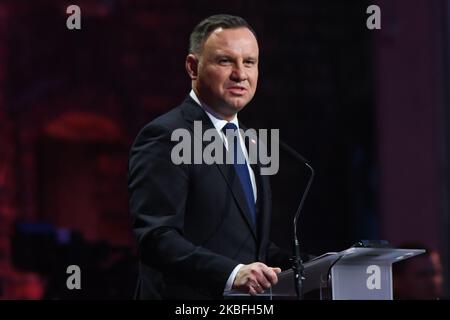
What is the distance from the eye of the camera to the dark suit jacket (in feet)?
8.27

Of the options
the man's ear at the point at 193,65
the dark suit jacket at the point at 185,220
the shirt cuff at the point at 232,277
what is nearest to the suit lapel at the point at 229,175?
the dark suit jacket at the point at 185,220

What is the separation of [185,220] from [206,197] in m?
0.08

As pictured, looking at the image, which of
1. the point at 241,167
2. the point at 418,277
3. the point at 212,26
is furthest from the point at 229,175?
the point at 418,277

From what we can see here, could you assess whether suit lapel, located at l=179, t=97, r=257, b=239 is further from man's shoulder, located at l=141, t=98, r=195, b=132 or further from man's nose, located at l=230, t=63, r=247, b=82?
man's nose, located at l=230, t=63, r=247, b=82

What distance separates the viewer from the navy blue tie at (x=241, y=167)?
2.72 meters

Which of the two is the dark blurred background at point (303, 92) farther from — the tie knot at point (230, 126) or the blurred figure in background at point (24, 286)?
the tie knot at point (230, 126)

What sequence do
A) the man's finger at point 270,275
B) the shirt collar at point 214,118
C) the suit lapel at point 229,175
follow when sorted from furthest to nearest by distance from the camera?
the shirt collar at point 214,118, the suit lapel at point 229,175, the man's finger at point 270,275

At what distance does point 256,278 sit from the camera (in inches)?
95.9

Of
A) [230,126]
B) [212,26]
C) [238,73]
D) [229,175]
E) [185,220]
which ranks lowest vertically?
[185,220]

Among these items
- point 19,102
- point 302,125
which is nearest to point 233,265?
point 302,125

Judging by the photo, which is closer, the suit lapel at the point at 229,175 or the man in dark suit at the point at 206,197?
the man in dark suit at the point at 206,197

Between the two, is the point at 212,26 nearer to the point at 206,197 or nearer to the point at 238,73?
the point at 238,73

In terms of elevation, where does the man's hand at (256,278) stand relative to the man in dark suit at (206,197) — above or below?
below

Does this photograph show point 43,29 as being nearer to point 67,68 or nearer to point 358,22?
point 67,68
